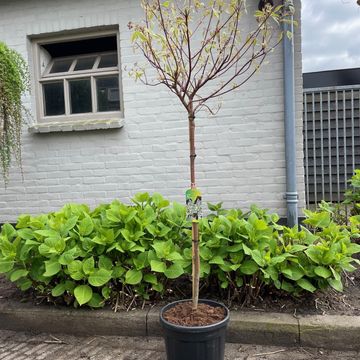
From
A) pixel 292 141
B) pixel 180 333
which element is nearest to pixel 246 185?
pixel 292 141

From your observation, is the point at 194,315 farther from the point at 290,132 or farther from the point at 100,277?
the point at 290,132

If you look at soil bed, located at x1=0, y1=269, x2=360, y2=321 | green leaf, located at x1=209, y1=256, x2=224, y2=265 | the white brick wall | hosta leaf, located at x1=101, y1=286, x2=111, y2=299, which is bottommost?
soil bed, located at x1=0, y1=269, x2=360, y2=321

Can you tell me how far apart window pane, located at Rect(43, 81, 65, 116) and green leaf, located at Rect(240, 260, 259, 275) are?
117 inches

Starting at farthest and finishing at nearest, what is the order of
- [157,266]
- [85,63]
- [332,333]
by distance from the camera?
[85,63] → [157,266] → [332,333]

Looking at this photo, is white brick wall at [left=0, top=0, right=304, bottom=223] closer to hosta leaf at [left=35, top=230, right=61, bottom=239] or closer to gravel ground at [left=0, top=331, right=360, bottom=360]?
hosta leaf at [left=35, top=230, right=61, bottom=239]

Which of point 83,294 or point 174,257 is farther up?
point 174,257

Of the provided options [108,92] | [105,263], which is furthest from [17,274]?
[108,92]

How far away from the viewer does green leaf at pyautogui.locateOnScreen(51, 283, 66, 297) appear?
2.54m

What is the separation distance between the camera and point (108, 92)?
428 centimetres

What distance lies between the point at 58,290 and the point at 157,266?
713 mm

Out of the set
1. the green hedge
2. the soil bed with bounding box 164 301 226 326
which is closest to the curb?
the green hedge

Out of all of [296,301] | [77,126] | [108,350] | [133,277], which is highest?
[77,126]

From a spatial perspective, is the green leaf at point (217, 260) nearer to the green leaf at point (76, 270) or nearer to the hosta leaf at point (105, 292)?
the hosta leaf at point (105, 292)

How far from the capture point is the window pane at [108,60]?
4309 mm
